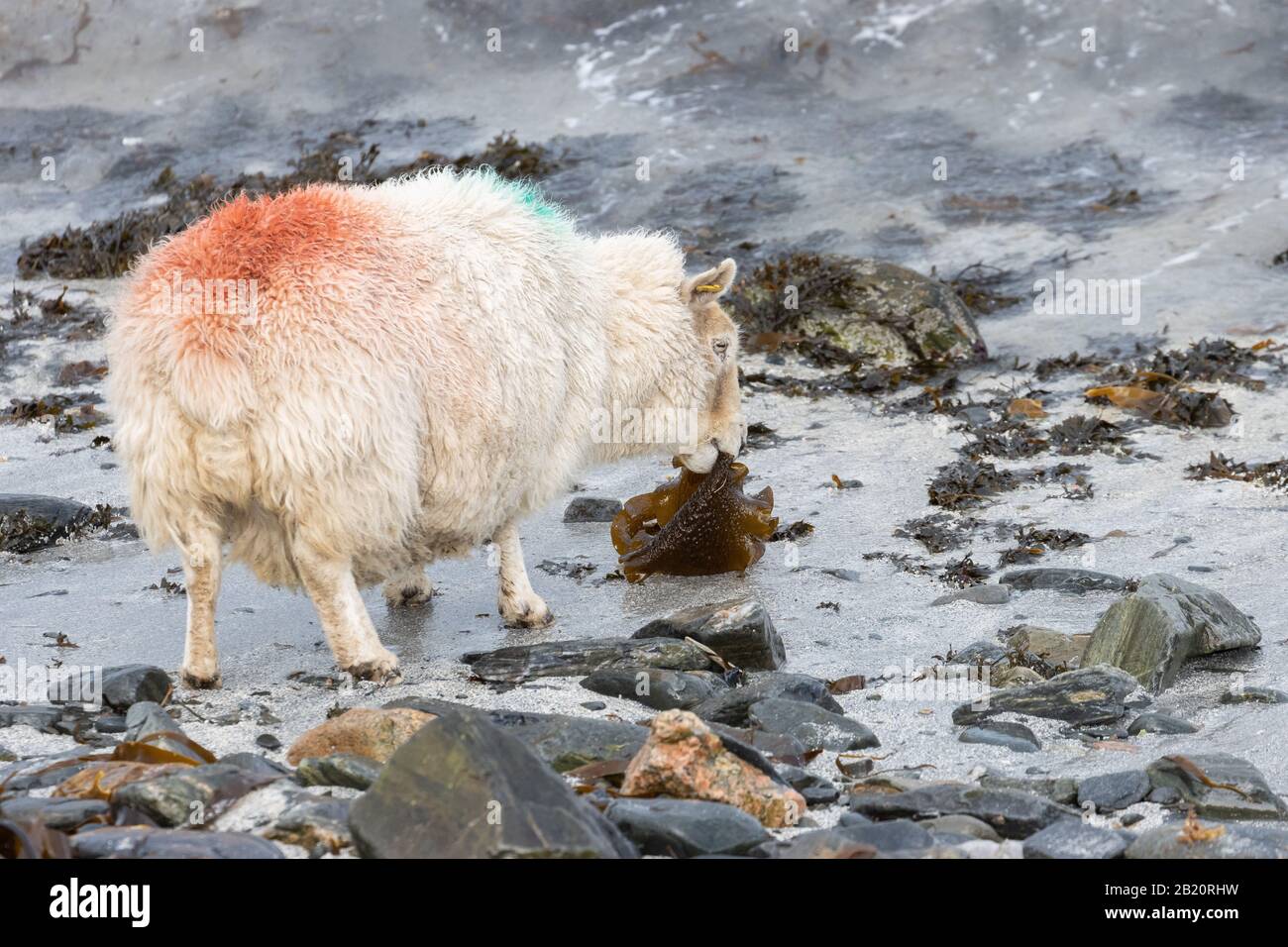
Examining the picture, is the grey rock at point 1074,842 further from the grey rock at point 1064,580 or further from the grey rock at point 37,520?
the grey rock at point 37,520

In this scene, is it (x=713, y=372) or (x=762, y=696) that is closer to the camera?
(x=762, y=696)

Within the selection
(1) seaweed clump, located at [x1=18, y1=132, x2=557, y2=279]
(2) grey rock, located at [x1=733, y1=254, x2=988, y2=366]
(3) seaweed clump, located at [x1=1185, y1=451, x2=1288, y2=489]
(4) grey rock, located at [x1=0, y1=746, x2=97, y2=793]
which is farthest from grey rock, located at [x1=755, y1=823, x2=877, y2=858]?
(1) seaweed clump, located at [x1=18, y1=132, x2=557, y2=279]

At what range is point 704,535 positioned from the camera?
8164 millimetres

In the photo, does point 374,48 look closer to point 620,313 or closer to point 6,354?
point 6,354

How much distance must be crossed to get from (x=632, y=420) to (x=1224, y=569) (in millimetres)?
3020

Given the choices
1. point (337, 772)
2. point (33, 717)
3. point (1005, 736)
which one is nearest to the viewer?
point (337, 772)

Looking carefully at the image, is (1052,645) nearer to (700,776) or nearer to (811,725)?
(811,725)

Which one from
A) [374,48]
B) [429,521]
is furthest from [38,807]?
[374,48]

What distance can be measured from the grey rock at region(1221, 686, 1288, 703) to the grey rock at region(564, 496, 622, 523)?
13.2ft

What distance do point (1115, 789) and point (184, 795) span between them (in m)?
2.85

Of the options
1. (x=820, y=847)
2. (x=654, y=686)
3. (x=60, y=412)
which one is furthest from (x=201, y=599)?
(x=60, y=412)

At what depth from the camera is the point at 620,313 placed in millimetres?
7633

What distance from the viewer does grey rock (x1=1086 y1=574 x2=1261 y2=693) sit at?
612 cm
